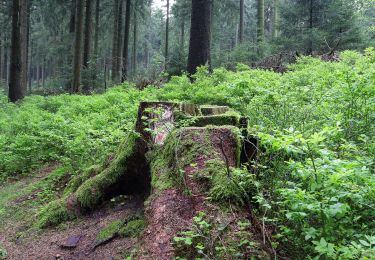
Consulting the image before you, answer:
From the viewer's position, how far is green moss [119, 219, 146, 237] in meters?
3.85

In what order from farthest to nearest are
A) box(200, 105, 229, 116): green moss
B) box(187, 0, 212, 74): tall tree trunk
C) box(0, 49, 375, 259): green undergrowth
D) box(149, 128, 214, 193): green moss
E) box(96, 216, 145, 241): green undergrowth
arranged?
1. box(187, 0, 212, 74): tall tree trunk
2. box(200, 105, 229, 116): green moss
3. box(96, 216, 145, 241): green undergrowth
4. box(149, 128, 214, 193): green moss
5. box(0, 49, 375, 259): green undergrowth

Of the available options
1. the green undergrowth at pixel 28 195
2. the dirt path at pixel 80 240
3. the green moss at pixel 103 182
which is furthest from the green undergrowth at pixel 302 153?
the dirt path at pixel 80 240

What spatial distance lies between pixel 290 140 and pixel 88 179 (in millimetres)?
3365

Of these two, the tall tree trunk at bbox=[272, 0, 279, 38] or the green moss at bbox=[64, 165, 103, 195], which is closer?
the green moss at bbox=[64, 165, 103, 195]

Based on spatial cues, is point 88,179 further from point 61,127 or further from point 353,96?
point 353,96

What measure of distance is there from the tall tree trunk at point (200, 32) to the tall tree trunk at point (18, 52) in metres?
8.06

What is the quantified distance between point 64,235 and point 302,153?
3.03 meters

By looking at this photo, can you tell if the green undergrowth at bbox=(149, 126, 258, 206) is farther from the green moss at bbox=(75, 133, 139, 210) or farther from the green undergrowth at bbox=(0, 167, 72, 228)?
the green undergrowth at bbox=(0, 167, 72, 228)

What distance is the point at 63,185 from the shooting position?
6.05 meters

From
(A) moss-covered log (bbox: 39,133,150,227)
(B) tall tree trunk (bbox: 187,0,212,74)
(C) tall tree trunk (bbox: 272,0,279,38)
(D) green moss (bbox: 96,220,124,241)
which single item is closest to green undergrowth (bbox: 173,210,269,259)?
(D) green moss (bbox: 96,220,124,241)

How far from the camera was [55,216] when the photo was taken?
4.67 metres

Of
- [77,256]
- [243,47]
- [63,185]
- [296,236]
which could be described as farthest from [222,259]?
[243,47]

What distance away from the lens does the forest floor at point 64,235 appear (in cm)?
380

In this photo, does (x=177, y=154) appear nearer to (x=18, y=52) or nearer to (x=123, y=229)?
(x=123, y=229)
